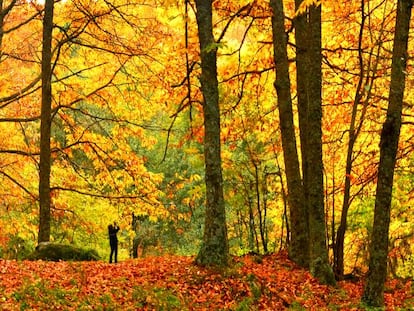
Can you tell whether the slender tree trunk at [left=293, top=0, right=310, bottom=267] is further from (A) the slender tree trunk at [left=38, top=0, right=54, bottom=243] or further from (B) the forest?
(A) the slender tree trunk at [left=38, top=0, right=54, bottom=243]

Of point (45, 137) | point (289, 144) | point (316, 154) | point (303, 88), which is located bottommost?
point (316, 154)

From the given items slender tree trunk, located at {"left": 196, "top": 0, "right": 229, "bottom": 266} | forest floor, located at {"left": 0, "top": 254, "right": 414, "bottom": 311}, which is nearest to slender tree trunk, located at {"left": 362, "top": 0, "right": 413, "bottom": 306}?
forest floor, located at {"left": 0, "top": 254, "right": 414, "bottom": 311}

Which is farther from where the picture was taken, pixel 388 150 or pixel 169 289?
pixel 169 289

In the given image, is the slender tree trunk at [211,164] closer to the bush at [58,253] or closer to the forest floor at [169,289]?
the forest floor at [169,289]

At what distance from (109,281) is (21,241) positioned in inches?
701

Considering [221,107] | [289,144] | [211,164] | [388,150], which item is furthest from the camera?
[221,107]

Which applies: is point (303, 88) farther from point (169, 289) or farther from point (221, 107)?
point (169, 289)

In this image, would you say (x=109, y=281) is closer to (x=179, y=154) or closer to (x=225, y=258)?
(x=225, y=258)

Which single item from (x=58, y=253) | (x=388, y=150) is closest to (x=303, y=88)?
(x=388, y=150)

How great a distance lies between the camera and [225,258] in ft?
35.3

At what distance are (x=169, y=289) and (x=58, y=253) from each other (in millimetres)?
4985

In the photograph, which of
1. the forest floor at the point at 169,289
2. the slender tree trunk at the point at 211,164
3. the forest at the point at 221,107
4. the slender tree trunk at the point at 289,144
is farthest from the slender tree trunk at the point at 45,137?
the slender tree trunk at the point at 289,144

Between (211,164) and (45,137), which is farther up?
(45,137)

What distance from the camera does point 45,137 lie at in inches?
605
